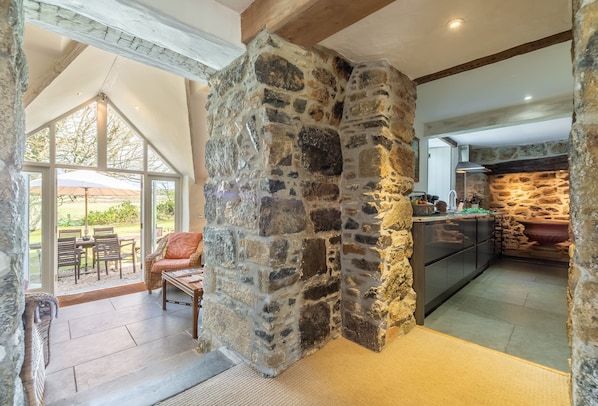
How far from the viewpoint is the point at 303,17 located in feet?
4.53

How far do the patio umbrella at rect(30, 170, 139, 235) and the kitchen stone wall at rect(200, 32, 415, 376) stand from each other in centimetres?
384

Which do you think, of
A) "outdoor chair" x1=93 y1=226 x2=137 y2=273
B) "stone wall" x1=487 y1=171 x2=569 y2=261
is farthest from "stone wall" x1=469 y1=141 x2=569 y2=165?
"outdoor chair" x1=93 y1=226 x2=137 y2=273

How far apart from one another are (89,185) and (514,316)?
243 inches

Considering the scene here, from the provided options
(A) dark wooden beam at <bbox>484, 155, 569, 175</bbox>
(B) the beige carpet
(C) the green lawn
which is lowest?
(B) the beige carpet

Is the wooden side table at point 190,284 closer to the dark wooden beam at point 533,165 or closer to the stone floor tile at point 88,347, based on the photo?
the stone floor tile at point 88,347

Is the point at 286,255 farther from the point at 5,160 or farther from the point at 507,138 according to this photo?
the point at 507,138

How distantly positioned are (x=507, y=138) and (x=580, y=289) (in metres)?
5.34

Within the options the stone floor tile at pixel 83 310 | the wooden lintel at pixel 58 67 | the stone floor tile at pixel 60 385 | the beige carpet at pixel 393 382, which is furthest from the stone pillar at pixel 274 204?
the stone floor tile at pixel 83 310

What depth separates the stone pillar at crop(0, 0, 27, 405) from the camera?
0.92 metres

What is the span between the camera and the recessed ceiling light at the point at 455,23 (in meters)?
1.53

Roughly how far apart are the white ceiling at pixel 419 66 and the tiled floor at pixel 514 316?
2222mm

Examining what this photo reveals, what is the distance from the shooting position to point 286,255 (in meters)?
1.64

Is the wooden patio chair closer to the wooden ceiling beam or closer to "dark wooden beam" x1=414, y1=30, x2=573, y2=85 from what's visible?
the wooden ceiling beam

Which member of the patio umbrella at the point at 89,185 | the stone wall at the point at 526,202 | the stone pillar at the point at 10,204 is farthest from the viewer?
the stone wall at the point at 526,202
